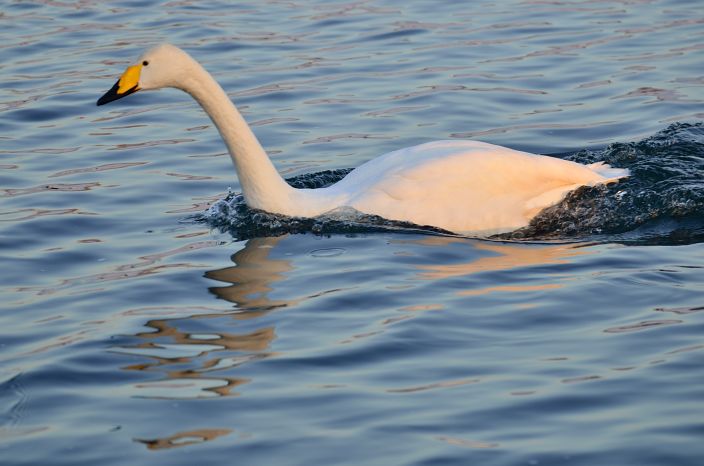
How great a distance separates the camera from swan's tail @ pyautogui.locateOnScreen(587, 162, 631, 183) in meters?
9.72

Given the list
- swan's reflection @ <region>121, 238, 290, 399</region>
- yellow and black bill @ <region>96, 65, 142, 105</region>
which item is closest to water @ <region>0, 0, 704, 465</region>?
swan's reflection @ <region>121, 238, 290, 399</region>

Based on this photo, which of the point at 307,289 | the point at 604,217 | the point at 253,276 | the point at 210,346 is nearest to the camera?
the point at 210,346

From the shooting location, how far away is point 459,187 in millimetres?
8961

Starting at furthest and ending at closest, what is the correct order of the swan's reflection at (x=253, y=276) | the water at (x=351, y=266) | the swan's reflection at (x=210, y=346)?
the swan's reflection at (x=253, y=276), the swan's reflection at (x=210, y=346), the water at (x=351, y=266)

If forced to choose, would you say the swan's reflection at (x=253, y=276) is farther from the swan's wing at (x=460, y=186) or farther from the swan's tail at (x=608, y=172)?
the swan's tail at (x=608, y=172)

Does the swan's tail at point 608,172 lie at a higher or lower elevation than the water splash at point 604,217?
higher

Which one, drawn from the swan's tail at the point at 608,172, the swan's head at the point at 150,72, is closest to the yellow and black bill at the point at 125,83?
the swan's head at the point at 150,72

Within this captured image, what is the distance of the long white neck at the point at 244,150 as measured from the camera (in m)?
9.23

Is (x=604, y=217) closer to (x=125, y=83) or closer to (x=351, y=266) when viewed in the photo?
(x=351, y=266)

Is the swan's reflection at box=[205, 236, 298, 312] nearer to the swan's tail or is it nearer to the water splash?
the water splash

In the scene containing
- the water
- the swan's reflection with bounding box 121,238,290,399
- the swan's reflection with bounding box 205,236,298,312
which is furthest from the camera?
the swan's reflection with bounding box 205,236,298,312

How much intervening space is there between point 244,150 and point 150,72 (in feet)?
2.75

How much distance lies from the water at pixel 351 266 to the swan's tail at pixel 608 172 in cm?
10

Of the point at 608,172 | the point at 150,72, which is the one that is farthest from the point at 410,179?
the point at 150,72
